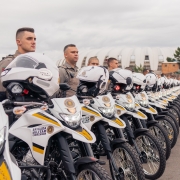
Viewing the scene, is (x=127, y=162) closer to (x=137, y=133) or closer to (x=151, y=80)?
(x=137, y=133)

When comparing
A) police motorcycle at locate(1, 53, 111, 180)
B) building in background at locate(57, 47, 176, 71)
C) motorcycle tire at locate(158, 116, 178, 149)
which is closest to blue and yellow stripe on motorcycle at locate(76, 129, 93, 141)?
police motorcycle at locate(1, 53, 111, 180)

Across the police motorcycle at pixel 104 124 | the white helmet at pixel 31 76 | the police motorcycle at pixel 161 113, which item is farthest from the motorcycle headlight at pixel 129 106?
the white helmet at pixel 31 76

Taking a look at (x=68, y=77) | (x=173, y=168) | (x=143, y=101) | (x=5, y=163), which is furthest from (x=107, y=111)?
(x=5, y=163)

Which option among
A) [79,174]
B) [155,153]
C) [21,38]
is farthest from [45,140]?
[155,153]

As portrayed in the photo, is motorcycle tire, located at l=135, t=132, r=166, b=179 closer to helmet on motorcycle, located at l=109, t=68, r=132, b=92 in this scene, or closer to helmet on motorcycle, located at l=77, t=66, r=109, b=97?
helmet on motorcycle, located at l=109, t=68, r=132, b=92

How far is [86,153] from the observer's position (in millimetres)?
3402

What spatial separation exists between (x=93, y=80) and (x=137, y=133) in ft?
3.43

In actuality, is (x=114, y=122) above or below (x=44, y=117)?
below

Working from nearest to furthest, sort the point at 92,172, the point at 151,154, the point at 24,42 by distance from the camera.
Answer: the point at 92,172
the point at 24,42
the point at 151,154

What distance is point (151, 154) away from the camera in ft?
15.7

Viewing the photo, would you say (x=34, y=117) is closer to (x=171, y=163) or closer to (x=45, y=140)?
(x=45, y=140)

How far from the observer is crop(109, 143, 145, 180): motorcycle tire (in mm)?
3873

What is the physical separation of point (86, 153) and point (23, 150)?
58 cm

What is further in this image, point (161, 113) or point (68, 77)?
point (161, 113)
